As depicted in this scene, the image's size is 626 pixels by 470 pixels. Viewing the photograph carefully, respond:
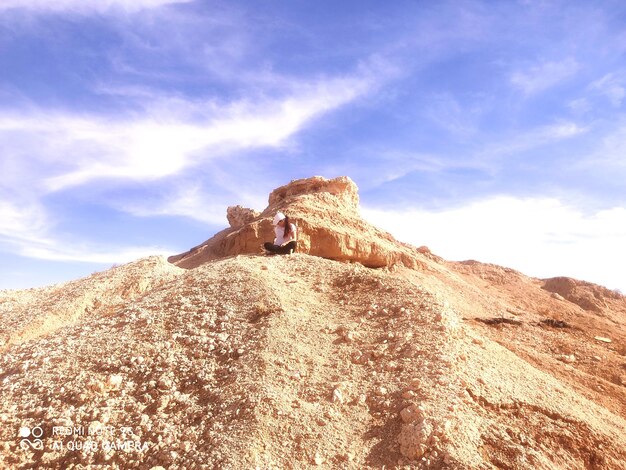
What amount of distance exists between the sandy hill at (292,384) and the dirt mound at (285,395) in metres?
0.02

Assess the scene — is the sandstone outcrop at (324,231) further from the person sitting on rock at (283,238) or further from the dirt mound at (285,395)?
the dirt mound at (285,395)

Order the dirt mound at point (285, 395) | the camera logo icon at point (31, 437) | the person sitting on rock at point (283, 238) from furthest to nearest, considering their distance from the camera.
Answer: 1. the person sitting on rock at point (283, 238)
2. the camera logo icon at point (31, 437)
3. the dirt mound at point (285, 395)

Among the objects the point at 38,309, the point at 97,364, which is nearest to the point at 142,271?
the point at 38,309

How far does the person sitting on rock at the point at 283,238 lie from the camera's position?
12203mm

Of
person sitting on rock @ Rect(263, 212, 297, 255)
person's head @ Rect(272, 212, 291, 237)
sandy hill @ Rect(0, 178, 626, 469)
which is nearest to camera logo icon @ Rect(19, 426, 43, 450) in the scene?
sandy hill @ Rect(0, 178, 626, 469)

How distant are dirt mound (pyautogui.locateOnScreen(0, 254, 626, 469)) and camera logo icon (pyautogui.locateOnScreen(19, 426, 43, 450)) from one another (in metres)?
0.04

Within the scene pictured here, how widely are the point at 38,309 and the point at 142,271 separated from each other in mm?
2455

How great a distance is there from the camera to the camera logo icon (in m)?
5.13

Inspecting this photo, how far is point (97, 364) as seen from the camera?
6.43 m

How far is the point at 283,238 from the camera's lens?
12.4m

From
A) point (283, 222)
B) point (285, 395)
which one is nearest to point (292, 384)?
point (285, 395)

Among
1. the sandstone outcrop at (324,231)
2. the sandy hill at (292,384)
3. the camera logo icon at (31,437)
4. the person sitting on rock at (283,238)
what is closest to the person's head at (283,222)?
the person sitting on rock at (283,238)

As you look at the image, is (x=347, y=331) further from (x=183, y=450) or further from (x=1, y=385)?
(x=1, y=385)

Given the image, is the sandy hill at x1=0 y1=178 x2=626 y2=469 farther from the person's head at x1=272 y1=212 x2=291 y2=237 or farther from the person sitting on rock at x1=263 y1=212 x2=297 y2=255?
the person's head at x1=272 y1=212 x2=291 y2=237
